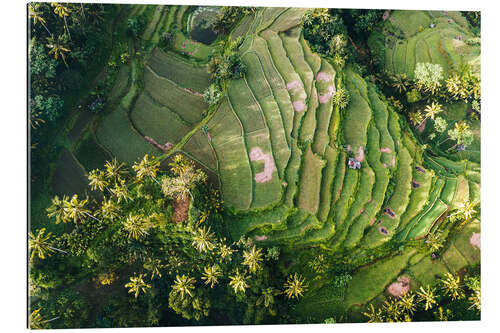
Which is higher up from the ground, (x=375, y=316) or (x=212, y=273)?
(x=212, y=273)

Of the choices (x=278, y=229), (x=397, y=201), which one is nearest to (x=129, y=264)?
(x=278, y=229)

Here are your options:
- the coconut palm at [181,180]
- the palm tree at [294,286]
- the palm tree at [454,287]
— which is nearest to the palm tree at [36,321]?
the coconut palm at [181,180]

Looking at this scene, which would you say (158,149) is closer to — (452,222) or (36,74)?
(36,74)

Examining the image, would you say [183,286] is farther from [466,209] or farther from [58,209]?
[466,209]

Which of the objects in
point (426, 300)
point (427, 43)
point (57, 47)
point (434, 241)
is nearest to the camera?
point (426, 300)

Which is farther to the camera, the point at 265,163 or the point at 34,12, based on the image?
the point at 265,163

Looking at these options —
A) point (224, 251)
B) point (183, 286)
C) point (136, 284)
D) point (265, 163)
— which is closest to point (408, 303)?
point (224, 251)

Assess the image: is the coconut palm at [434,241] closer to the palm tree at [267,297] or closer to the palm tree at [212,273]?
the palm tree at [267,297]
